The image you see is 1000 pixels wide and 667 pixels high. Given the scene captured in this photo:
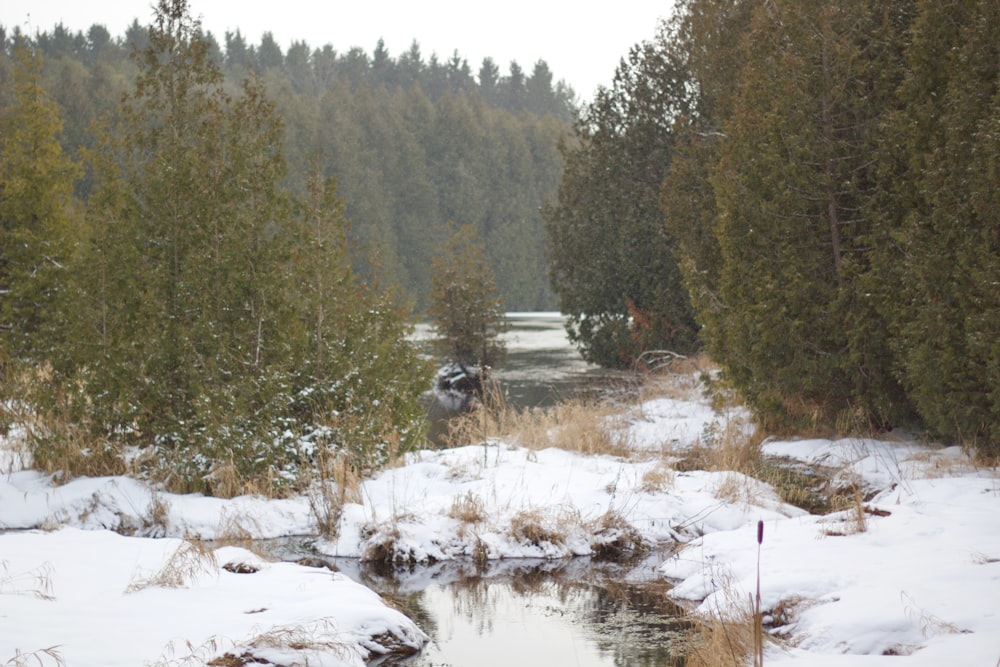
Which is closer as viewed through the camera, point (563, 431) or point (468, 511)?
point (468, 511)

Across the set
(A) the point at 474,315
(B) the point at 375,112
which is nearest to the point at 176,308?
(A) the point at 474,315

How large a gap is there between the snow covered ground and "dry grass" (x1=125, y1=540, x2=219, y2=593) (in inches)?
0.7

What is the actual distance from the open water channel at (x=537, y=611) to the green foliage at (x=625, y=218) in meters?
13.4

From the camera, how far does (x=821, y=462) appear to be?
36.5 feet

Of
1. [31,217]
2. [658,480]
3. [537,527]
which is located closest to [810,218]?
[658,480]

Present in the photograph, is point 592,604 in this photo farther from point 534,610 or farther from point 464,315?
point 464,315

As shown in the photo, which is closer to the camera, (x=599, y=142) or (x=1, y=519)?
(x=1, y=519)

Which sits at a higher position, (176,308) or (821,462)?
Answer: (176,308)

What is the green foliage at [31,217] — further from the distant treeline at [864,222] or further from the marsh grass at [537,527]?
the distant treeline at [864,222]

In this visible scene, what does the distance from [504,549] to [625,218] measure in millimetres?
14320

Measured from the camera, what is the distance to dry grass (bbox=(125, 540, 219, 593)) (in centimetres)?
637

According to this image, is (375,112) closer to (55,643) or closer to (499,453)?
(499,453)

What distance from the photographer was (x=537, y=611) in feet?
24.0

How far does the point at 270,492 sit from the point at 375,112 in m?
65.5
